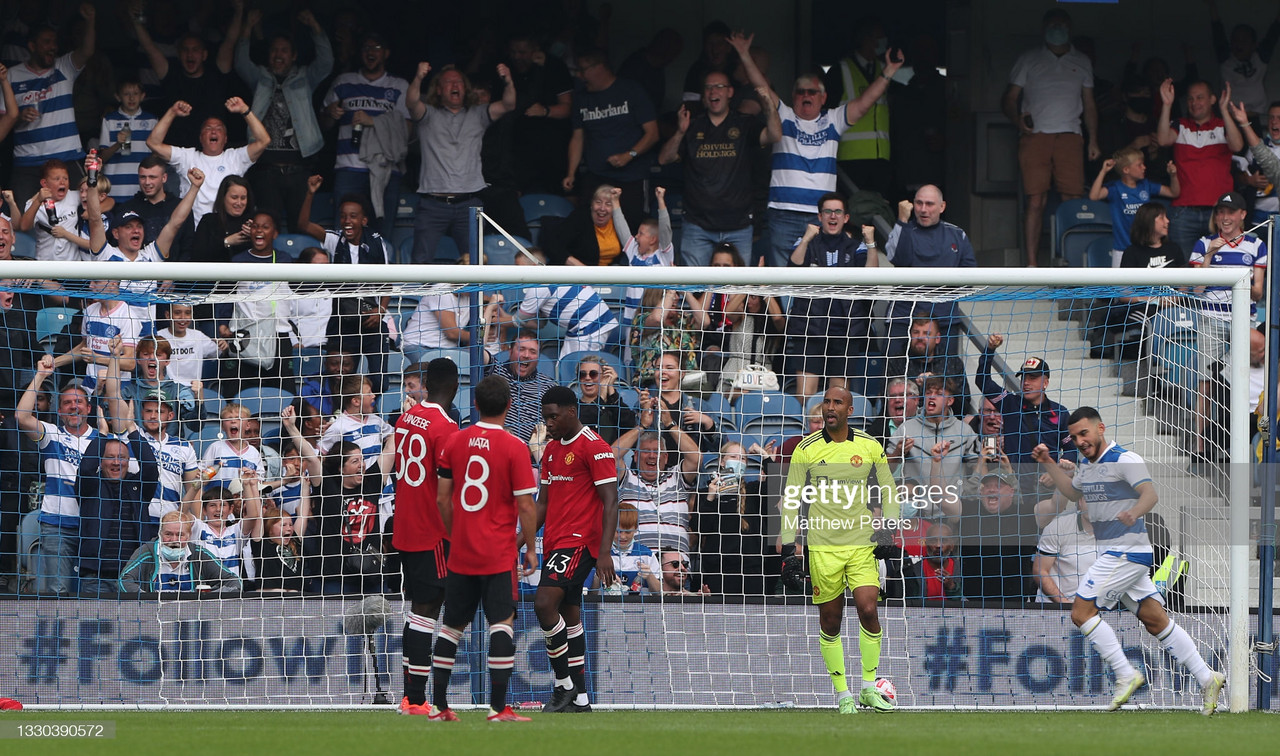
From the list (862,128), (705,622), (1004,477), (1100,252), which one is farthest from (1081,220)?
(705,622)

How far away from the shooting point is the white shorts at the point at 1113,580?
8438 millimetres

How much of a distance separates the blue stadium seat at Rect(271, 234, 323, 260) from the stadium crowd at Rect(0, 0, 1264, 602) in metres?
0.04

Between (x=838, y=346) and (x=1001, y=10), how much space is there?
17.6 feet

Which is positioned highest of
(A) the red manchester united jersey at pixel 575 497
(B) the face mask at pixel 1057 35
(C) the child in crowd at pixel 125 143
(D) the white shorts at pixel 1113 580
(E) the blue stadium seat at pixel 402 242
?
(B) the face mask at pixel 1057 35

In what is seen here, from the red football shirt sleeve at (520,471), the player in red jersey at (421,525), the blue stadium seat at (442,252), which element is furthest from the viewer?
the blue stadium seat at (442,252)

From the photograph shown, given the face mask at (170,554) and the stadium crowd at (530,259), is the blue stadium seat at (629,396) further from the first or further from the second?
the face mask at (170,554)

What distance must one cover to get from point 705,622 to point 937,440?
205 centimetres

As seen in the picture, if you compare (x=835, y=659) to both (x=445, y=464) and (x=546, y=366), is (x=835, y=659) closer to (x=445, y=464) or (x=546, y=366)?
(x=445, y=464)

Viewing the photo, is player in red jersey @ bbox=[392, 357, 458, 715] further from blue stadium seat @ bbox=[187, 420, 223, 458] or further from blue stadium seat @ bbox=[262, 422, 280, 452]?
blue stadium seat @ bbox=[187, 420, 223, 458]

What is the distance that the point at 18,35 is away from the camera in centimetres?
1252

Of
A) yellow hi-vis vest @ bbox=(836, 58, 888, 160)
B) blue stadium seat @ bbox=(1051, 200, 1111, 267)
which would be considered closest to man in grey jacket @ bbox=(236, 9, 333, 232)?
yellow hi-vis vest @ bbox=(836, 58, 888, 160)

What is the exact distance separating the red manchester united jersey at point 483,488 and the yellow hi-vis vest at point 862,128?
6520mm

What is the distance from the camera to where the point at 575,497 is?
822cm

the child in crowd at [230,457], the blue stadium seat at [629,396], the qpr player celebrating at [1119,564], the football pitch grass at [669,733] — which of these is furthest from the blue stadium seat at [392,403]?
the qpr player celebrating at [1119,564]
